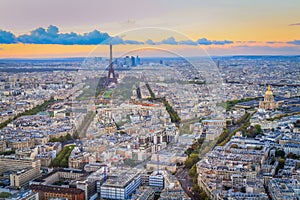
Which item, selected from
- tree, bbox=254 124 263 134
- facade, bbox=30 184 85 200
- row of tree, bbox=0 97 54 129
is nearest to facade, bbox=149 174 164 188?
facade, bbox=30 184 85 200

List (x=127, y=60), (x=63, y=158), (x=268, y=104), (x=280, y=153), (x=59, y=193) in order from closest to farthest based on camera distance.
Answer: (x=59, y=193)
(x=127, y=60)
(x=63, y=158)
(x=280, y=153)
(x=268, y=104)

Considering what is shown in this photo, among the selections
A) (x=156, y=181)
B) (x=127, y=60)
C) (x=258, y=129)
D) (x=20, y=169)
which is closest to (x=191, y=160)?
(x=156, y=181)

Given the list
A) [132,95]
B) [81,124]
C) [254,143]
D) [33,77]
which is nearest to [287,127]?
[254,143]

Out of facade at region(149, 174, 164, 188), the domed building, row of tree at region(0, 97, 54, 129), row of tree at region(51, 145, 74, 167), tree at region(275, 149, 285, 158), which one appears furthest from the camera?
the domed building

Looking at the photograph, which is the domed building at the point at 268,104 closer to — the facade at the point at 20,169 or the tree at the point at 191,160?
the tree at the point at 191,160

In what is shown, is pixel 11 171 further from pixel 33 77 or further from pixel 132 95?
pixel 33 77

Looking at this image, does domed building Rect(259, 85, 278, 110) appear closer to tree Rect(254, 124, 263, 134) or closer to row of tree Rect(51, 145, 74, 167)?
tree Rect(254, 124, 263, 134)

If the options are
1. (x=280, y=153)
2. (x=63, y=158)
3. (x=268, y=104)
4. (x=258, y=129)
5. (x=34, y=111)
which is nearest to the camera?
(x=63, y=158)

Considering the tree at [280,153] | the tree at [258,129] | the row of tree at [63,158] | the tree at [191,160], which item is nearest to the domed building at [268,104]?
the tree at [258,129]

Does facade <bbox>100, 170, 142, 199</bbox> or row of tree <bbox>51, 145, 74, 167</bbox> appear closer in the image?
facade <bbox>100, 170, 142, 199</bbox>

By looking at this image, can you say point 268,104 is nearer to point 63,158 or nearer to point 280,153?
point 280,153

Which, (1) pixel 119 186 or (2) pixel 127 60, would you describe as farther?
(2) pixel 127 60
